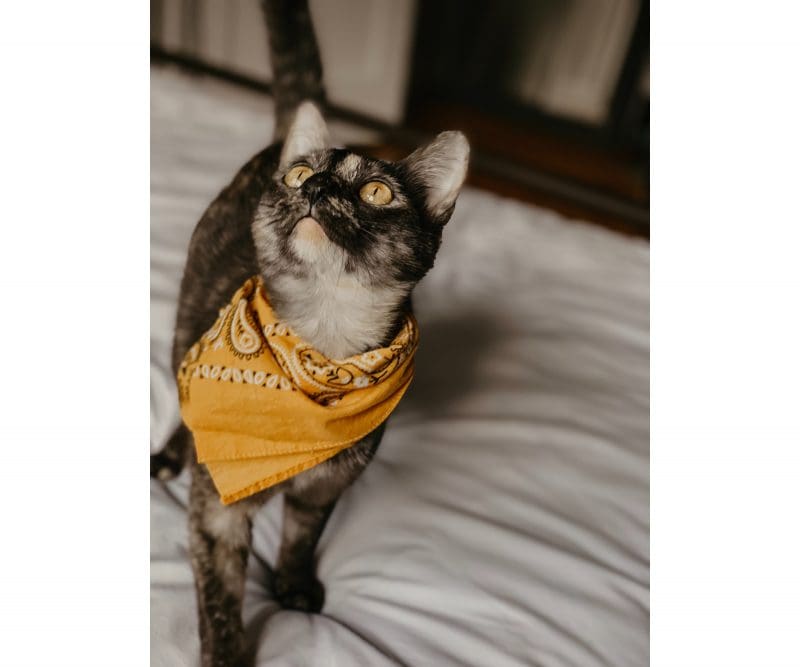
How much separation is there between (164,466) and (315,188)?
0.50 m

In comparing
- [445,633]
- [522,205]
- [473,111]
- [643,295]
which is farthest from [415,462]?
[473,111]

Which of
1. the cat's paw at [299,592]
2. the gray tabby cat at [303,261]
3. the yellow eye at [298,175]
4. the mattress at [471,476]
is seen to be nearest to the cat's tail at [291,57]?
the gray tabby cat at [303,261]

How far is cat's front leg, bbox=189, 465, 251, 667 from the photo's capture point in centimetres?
70

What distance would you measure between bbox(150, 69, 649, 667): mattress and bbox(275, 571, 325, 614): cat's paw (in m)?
0.02

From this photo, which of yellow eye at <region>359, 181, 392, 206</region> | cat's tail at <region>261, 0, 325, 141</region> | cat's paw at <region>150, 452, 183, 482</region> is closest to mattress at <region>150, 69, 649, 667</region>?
cat's paw at <region>150, 452, 183, 482</region>

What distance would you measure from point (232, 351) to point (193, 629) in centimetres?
31

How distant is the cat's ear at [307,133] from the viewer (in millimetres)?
636

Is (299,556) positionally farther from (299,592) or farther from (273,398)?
(273,398)

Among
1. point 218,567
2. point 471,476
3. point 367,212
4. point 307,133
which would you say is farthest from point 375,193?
point 471,476

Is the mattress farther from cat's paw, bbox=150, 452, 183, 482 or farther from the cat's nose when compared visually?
the cat's nose

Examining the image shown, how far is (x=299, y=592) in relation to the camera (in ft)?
2.67
